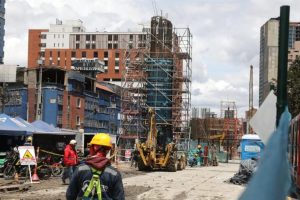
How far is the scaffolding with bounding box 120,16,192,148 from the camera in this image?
57.0 meters

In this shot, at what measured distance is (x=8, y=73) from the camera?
243 feet

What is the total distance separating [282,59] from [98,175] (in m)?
1.88

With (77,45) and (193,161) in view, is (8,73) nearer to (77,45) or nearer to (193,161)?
(193,161)

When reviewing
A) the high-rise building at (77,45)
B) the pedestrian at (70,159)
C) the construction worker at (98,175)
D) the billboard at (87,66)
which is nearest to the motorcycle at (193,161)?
the pedestrian at (70,159)

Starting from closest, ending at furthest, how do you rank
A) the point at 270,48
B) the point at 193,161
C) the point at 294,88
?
1. the point at 270,48
2. the point at 294,88
3. the point at 193,161

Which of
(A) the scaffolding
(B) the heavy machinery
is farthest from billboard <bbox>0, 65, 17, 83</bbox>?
(B) the heavy machinery

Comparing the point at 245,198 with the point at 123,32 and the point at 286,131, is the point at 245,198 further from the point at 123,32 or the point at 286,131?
the point at 123,32

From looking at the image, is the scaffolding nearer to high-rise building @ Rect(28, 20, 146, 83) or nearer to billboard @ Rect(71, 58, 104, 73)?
billboard @ Rect(71, 58, 104, 73)

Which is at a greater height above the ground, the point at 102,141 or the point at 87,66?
the point at 87,66

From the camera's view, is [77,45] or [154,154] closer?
[154,154]

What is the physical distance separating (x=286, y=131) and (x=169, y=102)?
5504 cm

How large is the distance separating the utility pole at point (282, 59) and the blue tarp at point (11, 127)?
2338cm

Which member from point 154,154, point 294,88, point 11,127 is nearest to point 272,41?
point 11,127

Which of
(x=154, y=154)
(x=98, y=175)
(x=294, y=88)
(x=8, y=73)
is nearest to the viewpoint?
(x=98, y=175)
